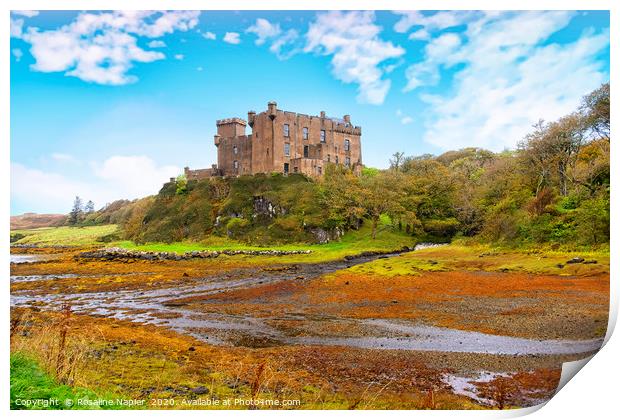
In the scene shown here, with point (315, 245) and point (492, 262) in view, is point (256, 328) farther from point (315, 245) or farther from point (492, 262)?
point (315, 245)

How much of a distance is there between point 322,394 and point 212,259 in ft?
76.1

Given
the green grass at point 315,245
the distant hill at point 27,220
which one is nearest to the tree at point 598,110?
the distant hill at point 27,220

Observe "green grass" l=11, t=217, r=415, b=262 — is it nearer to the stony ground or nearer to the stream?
the stony ground

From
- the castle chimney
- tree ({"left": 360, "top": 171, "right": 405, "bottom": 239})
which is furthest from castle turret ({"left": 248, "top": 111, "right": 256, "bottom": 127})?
tree ({"left": 360, "top": 171, "right": 405, "bottom": 239})

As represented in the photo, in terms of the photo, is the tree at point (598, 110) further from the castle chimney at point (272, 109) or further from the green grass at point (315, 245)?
the castle chimney at point (272, 109)

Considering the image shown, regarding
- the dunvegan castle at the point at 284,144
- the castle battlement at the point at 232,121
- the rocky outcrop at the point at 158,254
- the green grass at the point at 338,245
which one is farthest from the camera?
the castle battlement at the point at 232,121

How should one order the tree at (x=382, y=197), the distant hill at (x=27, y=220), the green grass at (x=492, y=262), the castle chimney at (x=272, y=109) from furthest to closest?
1. the castle chimney at (x=272, y=109)
2. the tree at (x=382, y=197)
3. the green grass at (x=492, y=262)
4. the distant hill at (x=27, y=220)

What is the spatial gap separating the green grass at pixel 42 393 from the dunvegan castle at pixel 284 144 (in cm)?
3655

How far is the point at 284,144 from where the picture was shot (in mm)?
42219

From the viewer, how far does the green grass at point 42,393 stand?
17.2ft

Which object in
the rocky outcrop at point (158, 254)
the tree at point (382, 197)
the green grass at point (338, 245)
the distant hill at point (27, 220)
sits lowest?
the rocky outcrop at point (158, 254)

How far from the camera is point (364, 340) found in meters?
8.42

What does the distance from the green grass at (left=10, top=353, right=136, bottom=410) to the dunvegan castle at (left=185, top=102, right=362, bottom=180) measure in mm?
36554
